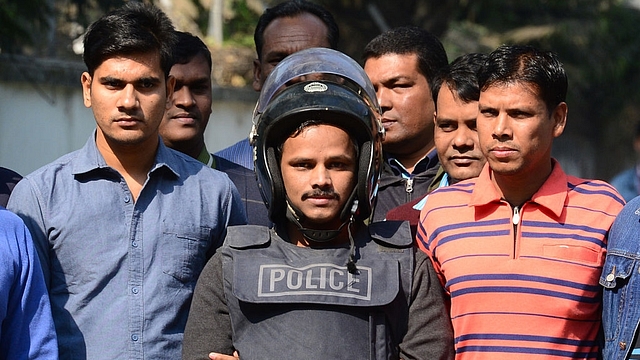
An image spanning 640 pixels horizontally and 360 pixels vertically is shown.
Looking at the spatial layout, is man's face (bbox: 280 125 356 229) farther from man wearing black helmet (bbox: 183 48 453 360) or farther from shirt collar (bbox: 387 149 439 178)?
shirt collar (bbox: 387 149 439 178)

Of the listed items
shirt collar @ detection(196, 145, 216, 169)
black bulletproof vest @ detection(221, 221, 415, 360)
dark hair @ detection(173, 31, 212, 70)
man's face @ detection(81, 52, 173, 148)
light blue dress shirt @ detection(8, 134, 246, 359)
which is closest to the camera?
black bulletproof vest @ detection(221, 221, 415, 360)

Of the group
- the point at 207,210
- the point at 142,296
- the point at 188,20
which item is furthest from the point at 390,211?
the point at 188,20

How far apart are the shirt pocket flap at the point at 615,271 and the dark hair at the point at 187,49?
2663mm

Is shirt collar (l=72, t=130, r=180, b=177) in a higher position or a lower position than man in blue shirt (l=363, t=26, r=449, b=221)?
lower

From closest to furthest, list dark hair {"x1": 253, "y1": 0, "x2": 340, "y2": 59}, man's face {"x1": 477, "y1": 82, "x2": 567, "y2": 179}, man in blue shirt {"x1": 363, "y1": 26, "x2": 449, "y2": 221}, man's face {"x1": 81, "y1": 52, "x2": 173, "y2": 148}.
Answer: man's face {"x1": 477, "y1": 82, "x2": 567, "y2": 179} → man's face {"x1": 81, "y1": 52, "x2": 173, "y2": 148} → man in blue shirt {"x1": 363, "y1": 26, "x2": 449, "y2": 221} → dark hair {"x1": 253, "y1": 0, "x2": 340, "y2": 59}

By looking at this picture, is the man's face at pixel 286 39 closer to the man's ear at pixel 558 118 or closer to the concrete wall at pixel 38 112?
the man's ear at pixel 558 118

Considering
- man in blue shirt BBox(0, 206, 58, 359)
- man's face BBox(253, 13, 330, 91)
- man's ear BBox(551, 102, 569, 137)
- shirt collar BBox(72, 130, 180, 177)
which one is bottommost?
man in blue shirt BBox(0, 206, 58, 359)

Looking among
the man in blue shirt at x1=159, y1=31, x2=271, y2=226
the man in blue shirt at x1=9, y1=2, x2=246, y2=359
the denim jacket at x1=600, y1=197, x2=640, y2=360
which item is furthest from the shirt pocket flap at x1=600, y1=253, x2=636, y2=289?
the man in blue shirt at x1=159, y1=31, x2=271, y2=226

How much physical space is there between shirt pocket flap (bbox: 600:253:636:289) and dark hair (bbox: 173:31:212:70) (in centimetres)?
266

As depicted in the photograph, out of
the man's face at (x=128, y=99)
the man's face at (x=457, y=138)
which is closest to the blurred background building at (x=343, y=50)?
the man's face at (x=128, y=99)

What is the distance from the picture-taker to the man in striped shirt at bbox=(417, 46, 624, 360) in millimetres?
3734

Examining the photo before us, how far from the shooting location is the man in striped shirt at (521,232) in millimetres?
3734

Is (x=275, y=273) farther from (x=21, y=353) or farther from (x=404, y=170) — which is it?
(x=404, y=170)

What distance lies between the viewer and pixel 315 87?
3.83 m
